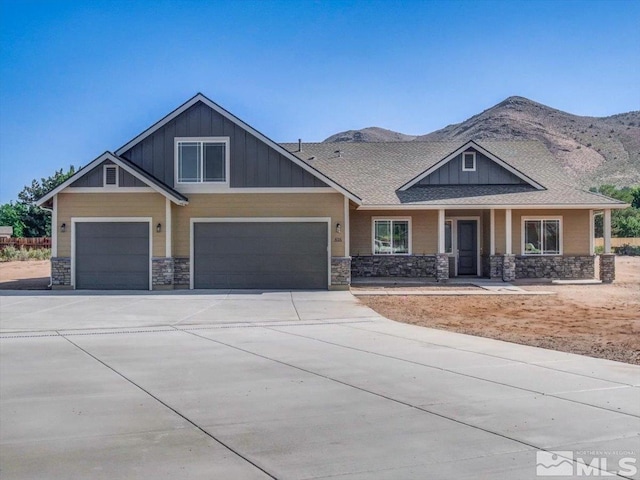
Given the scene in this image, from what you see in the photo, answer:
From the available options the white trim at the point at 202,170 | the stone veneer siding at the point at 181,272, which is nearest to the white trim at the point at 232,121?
the white trim at the point at 202,170

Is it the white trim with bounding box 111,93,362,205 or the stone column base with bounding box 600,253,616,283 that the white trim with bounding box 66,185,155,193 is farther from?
the stone column base with bounding box 600,253,616,283

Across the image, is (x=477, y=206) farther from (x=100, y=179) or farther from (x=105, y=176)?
(x=100, y=179)

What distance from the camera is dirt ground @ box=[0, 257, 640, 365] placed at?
1064 centimetres

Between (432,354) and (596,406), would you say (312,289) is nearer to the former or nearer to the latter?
(432,354)

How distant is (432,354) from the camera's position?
9602 millimetres

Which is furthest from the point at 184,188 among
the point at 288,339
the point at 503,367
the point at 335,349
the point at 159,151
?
the point at 503,367

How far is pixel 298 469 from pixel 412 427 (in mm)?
1464

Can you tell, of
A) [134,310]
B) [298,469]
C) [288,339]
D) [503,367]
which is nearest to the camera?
[298,469]

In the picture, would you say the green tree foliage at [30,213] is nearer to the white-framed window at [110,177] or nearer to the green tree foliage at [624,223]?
the white-framed window at [110,177]

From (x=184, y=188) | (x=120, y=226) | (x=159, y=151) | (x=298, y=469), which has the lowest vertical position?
(x=298, y=469)

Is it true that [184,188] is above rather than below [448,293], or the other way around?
above

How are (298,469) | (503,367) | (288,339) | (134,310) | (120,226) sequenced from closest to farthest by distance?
1. (298,469)
2. (503,367)
3. (288,339)
4. (134,310)
5. (120,226)

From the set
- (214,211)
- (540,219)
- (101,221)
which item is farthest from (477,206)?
(101,221)

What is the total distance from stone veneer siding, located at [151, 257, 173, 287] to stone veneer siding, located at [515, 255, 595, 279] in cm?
1323
